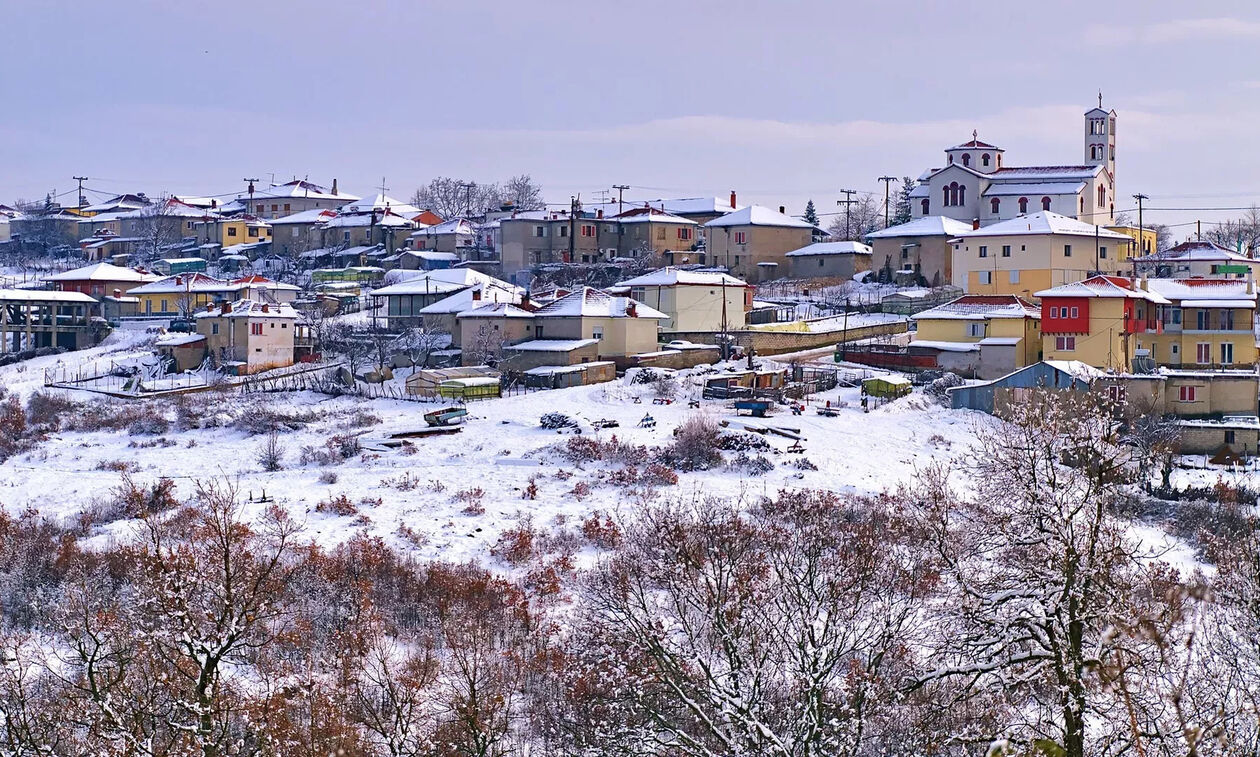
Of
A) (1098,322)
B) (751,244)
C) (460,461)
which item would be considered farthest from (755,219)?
(460,461)

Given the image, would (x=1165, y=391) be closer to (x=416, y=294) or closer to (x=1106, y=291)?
(x=1106, y=291)

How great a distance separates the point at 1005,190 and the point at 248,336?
37924 mm

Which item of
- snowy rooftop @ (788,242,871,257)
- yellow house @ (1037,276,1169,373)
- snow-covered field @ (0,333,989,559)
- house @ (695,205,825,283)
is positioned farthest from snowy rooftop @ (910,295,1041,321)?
house @ (695,205,825,283)

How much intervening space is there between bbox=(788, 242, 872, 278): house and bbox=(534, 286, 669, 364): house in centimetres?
1828

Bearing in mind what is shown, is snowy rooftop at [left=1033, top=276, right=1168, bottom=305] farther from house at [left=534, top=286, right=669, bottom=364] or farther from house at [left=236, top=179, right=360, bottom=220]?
house at [left=236, top=179, right=360, bottom=220]

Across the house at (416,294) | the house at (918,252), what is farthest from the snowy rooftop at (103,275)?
the house at (918,252)

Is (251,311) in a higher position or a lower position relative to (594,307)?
lower

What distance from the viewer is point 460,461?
34.5 m

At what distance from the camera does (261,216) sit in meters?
89.9

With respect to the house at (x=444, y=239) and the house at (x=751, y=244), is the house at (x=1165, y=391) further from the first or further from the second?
the house at (x=444, y=239)

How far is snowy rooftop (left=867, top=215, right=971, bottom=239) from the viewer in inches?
2376

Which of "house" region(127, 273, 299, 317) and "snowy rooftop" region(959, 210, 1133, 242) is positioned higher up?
"snowy rooftop" region(959, 210, 1133, 242)

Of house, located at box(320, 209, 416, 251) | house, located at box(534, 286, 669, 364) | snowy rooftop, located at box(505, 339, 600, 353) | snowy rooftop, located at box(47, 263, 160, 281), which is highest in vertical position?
house, located at box(320, 209, 416, 251)

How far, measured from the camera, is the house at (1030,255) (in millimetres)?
54969
